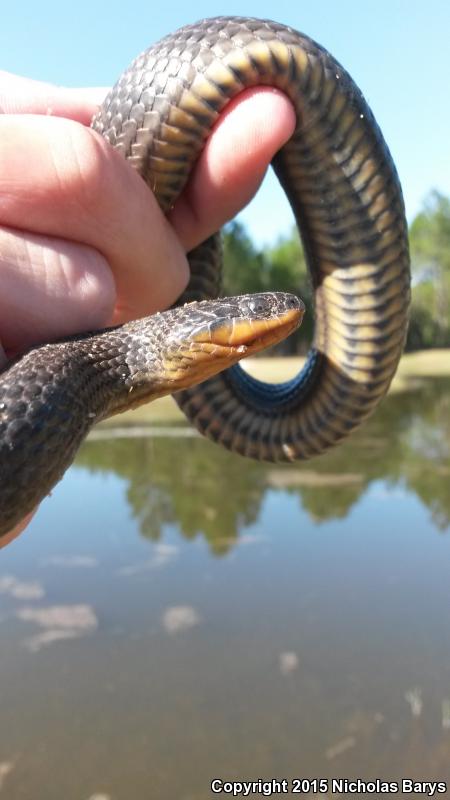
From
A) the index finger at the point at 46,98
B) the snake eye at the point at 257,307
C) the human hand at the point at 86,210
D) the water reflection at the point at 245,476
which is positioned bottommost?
the water reflection at the point at 245,476

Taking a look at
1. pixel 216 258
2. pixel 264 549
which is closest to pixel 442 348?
pixel 264 549

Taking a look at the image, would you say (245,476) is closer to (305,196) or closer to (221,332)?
(305,196)

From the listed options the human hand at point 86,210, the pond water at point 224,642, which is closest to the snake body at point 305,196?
the human hand at point 86,210

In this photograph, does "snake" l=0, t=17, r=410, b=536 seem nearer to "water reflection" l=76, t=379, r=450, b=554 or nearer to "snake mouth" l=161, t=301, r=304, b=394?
"snake mouth" l=161, t=301, r=304, b=394

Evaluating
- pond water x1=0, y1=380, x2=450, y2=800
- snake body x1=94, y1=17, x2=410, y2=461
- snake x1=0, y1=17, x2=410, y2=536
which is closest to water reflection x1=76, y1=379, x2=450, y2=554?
pond water x1=0, y1=380, x2=450, y2=800

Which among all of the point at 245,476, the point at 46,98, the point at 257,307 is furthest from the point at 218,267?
the point at 245,476

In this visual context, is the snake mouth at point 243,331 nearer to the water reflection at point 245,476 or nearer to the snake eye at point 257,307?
the snake eye at point 257,307
